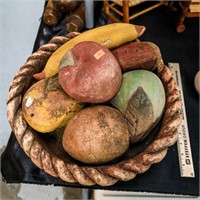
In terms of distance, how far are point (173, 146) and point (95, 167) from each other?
29 centimetres

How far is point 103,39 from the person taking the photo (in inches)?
24.2

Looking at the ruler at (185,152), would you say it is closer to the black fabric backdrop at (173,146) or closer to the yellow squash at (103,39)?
the black fabric backdrop at (173,146)

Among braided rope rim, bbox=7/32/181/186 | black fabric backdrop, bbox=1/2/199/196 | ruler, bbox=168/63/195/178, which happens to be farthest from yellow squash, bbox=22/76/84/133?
ruler, bbox=168/63/195/178

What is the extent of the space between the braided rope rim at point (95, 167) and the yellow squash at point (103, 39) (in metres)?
0.05

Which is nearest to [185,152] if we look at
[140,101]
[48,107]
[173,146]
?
[173,146]

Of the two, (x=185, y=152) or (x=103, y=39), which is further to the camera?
(x=185, y=152)

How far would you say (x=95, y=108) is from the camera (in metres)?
0.56

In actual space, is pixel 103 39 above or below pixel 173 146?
above

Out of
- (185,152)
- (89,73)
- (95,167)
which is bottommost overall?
(185,152)

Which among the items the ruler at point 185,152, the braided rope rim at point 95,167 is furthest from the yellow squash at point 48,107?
the ruler at point 185,152

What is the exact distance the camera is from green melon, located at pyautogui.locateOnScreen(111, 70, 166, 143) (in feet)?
1.82

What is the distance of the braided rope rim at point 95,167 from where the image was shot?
1.70 feet

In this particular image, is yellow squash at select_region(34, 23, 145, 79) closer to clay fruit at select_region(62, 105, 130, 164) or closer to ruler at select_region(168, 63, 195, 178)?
clay fruit at select_region(62, 105, 130, 164)

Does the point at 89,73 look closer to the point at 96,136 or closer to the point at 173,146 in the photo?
the point at 96,136
